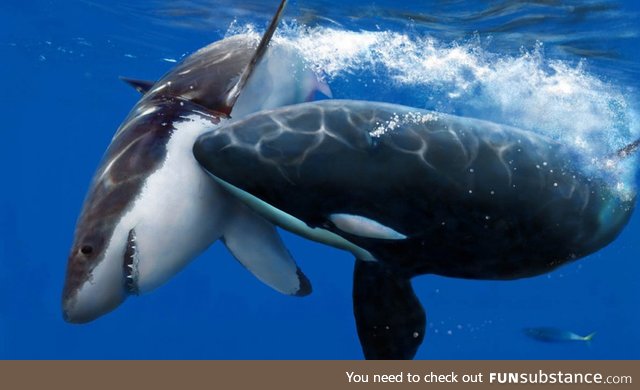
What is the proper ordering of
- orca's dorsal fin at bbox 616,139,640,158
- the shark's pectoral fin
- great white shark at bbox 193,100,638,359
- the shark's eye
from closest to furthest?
great white shark at bbox 193,100,638,359 → the shark's eye → the shark's pectoral fin → orca's dorsal fin at bbox 616,139,640,158

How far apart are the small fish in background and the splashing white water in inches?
201

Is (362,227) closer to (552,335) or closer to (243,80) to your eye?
(243,80)

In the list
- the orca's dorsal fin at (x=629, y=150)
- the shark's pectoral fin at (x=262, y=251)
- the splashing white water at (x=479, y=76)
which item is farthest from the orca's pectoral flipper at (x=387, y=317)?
the splashing white water at (x=479, y=76)

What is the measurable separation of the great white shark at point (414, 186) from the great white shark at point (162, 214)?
433 mm

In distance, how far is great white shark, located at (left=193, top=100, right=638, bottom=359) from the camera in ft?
12.7

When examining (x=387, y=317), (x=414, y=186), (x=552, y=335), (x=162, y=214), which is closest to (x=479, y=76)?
(x=552, y=335)

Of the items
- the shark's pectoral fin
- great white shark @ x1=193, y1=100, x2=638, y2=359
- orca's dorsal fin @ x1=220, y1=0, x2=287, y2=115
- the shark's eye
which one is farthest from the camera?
orca's dorsal fin @ x1=220, y1=0, x2=287, y2=115

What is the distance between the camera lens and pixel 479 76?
16609mm

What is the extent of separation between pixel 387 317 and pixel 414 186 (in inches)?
59.2

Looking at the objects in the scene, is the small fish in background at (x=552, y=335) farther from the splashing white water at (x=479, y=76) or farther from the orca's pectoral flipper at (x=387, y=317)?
the orca's pectoral flipper at (x=387, y=317)

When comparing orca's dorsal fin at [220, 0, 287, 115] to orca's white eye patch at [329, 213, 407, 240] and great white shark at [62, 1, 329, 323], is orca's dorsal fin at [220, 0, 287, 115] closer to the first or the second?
great white shark at [62, 1, 329, 323]

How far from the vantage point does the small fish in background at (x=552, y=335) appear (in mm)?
15484

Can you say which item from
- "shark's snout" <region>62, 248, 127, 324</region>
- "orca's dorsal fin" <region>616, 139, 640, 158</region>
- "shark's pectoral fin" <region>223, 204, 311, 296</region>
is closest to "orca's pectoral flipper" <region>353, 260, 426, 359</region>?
"shark's pectoral fin" <region>223, 204, 311, 296</region>

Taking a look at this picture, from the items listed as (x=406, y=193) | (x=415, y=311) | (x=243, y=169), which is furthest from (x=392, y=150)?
(x=415, y=311)
